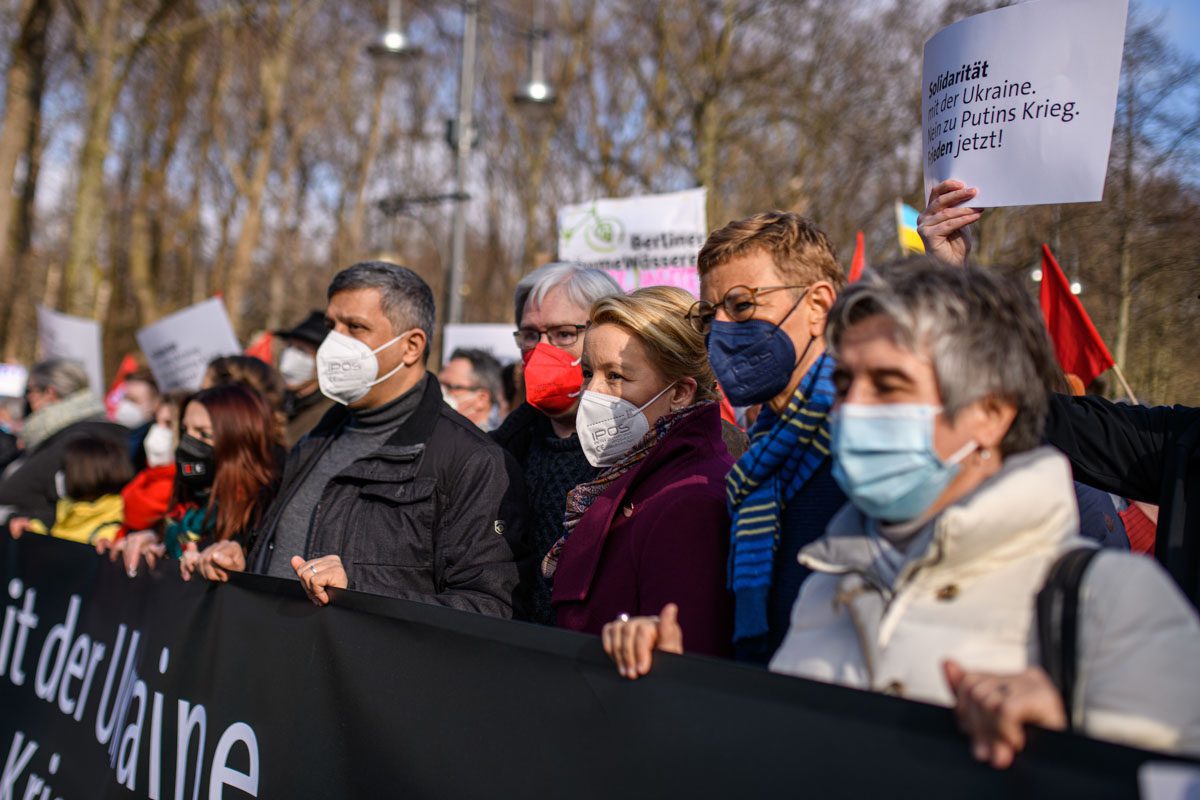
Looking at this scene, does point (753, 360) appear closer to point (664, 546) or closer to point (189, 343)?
point (664, 546)

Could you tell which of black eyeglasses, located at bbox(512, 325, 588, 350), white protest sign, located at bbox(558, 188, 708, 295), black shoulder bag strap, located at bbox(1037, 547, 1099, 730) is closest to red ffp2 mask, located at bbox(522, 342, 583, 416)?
black eyeglasses, located at bbox(512, 325, 588, 350)

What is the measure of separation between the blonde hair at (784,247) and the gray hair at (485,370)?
3.40 metres

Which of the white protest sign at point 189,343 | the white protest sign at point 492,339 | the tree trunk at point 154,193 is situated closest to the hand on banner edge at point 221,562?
the white protest sign at point 189,343

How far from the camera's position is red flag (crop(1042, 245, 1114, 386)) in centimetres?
554

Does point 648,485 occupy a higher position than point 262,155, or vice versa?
point 262,155

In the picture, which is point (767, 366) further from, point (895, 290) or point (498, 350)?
point (498, 350)

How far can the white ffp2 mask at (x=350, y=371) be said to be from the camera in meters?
3.84

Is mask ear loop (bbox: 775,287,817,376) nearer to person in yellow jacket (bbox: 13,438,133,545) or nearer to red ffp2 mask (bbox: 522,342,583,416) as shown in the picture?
red ffp2 mask (bbox: 522,342,583,416)

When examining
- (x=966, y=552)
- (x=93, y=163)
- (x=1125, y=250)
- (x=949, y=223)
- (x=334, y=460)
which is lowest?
(x=334, y=460)

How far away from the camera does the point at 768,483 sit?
242 cm

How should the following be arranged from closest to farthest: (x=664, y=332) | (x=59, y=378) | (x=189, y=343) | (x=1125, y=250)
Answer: (x=664, y=332) → (x=1125, y=250) → (x=189, y=343) → (x=59, y=378)

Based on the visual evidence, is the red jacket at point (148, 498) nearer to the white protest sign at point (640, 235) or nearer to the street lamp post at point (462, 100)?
the white protest sign at point (640, 235)

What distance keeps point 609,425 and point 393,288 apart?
1.30m

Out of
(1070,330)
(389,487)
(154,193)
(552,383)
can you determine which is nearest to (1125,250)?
(1070,330)
